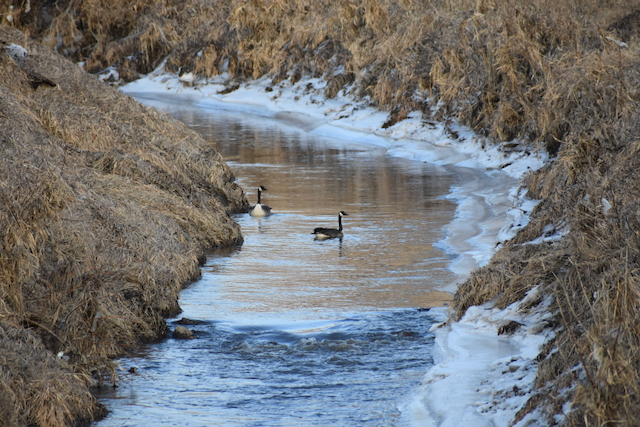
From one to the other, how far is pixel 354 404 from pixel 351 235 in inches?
240

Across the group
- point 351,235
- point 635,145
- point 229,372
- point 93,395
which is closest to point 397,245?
point 351,235

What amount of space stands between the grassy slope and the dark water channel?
3.77 ft

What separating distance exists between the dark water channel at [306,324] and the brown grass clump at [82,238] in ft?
1.14

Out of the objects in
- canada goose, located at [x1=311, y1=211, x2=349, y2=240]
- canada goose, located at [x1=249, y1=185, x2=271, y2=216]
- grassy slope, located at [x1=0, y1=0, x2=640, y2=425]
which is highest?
grassy slope, located at [x1=0, y1=0, x2=640, y2=425]

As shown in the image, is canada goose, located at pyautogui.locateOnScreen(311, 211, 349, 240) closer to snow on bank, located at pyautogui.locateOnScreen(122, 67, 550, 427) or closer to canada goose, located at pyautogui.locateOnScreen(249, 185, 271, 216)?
snow on bank, located at pyautogui.locateOnScreen(122, 67, 550, 427)

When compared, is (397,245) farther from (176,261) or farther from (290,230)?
(176,261)

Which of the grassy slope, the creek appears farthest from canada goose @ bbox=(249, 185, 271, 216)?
the grassy slope

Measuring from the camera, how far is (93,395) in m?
6.14

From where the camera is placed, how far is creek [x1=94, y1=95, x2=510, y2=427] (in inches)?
238

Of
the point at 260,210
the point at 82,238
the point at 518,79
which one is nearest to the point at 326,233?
the point at 260,210

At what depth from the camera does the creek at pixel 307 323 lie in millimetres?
6043

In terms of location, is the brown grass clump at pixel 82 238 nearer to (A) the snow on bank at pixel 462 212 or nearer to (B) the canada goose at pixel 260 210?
(B) the canada goose at pixel 260 210

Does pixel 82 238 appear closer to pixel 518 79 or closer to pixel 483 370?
pixel 483 370

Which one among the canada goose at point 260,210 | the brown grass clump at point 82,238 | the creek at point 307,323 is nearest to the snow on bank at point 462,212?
the creek at point 307,323
